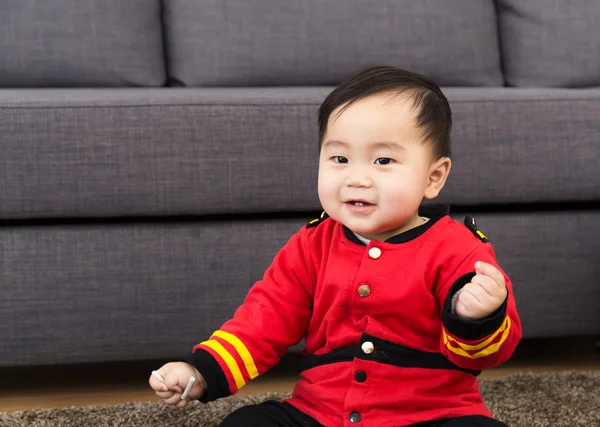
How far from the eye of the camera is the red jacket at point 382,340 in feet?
2.95

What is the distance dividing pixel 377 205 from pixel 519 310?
603mm

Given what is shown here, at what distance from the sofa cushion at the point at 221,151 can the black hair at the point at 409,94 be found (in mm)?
375

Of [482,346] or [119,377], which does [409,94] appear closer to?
[482,346]

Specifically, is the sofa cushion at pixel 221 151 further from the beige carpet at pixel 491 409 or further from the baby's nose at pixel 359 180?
the baby's nose at pixel 359 180

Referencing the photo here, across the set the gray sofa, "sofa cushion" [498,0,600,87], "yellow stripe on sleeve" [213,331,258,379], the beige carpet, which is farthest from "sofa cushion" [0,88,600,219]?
"sofa cushion" [498,0,600,87]

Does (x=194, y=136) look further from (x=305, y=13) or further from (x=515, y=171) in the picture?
(x=305, y=13)

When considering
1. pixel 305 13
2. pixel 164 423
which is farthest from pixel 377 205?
pixel 305 13

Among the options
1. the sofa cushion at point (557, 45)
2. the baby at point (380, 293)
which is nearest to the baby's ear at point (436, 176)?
the baby at point (380, 293)

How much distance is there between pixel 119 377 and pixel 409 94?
80 cm

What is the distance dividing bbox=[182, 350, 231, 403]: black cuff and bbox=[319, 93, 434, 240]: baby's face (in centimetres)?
21

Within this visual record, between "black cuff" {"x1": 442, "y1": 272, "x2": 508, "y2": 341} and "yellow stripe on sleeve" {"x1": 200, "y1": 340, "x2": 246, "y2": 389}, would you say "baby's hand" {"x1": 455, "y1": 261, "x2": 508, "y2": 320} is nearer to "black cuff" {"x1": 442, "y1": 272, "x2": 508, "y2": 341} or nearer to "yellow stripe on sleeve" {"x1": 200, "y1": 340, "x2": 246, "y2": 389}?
"black cuff" {"x1": 442, "y1": 272, "x2": 508, "y2": 341}

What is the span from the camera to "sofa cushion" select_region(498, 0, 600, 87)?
1882 millimetres

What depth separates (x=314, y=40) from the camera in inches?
71.8

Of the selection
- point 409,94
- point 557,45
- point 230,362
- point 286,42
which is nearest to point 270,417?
point 230,362
